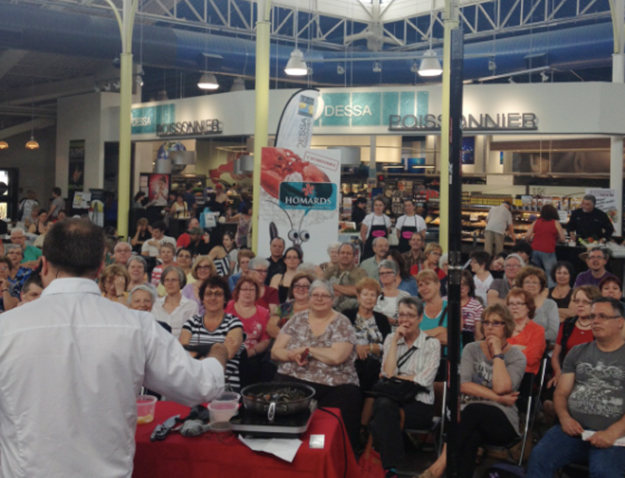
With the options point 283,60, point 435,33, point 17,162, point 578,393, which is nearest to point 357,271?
point 578,393

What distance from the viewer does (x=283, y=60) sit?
16062 millimetres

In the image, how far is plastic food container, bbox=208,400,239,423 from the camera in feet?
9.45

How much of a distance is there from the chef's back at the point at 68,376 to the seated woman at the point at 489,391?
7.29 feet

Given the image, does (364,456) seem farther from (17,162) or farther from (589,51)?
(17,162)

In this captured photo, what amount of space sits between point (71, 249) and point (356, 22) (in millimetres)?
17443

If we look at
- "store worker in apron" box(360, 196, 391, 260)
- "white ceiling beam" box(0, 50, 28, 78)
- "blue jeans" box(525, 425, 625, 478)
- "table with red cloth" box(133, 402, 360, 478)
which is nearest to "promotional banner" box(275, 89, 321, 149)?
"store worker in apron" box(360, 196, 391, 260)

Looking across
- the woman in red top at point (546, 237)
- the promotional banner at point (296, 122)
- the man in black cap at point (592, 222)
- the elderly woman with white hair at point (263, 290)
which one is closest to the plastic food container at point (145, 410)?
the elderly woman with white hair at point (263, 290)

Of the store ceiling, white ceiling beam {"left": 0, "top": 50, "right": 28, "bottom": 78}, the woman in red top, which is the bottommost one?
the woman in red top

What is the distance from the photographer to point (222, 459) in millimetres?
2719

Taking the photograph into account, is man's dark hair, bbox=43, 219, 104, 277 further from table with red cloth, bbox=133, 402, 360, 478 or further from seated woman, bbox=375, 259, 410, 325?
seated woman, bbox=375, 259, 410, 325

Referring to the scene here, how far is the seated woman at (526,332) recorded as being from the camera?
15.7 ft

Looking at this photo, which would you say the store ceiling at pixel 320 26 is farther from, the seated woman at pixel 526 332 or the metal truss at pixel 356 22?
the seated woman at pixel 526 332

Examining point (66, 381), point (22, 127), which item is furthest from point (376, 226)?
→ point (22, 127)

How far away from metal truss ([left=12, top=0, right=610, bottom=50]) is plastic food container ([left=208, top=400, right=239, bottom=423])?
12.6 m
